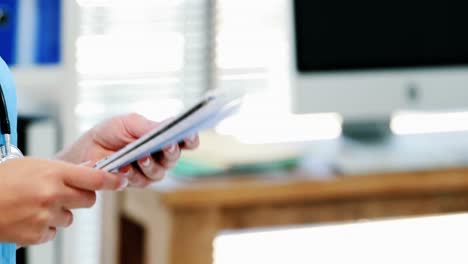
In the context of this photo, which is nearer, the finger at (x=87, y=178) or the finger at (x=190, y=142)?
the finger at (x=87, y=178)

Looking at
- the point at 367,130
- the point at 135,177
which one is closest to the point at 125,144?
the point at 135,177

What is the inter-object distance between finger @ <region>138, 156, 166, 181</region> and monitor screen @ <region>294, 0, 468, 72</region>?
0.79 meters

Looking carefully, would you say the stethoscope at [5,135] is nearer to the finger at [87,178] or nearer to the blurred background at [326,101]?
the finger at [87,178]

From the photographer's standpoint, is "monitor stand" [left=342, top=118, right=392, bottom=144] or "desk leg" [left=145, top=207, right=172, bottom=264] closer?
"desk leg" [left=145, top=207, right=172, bottom=264]

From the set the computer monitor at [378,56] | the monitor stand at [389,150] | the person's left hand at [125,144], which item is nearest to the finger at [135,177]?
the person's left hand at [125,144]

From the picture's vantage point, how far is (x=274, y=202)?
1.42m

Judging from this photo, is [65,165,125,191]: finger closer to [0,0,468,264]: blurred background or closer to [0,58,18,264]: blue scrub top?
[0,58,18,264]: blue scrub top

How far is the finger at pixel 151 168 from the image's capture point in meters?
0.91

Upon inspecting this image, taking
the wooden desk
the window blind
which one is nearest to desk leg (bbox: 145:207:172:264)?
the wooden desk

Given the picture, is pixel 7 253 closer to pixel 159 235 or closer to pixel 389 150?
pixel 159 235

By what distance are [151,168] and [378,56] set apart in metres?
0.93

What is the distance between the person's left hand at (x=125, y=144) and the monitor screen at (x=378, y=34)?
75 cm

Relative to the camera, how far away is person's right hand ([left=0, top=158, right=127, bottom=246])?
76 centimetres

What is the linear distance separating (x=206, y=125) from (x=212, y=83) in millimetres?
1381
